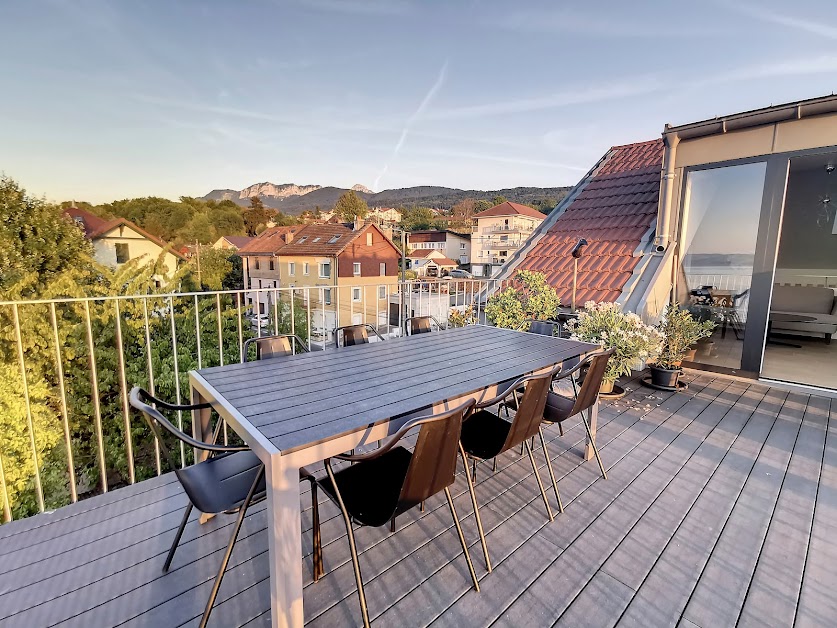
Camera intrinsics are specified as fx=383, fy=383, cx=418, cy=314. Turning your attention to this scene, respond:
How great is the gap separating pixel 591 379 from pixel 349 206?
58.3 meters

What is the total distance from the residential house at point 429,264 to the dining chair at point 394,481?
1480 inches

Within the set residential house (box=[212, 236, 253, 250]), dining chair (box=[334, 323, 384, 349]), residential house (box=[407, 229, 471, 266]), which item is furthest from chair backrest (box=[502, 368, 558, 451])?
residential house (box=[407, 229, 471, 266])

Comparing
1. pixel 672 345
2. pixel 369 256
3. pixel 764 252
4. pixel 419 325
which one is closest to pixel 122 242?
pixel 369 256

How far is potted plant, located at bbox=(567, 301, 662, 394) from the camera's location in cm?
384

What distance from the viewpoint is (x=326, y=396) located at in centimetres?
185

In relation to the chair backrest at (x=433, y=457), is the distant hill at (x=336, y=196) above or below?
above

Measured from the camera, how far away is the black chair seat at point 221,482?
1.61 meters

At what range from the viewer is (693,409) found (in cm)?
391

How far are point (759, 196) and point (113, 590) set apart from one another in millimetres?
6592

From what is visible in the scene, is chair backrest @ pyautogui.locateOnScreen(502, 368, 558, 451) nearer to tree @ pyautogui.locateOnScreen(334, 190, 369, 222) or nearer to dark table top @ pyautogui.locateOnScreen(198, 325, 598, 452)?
dark table top @ pyautogui.locateOnScreen(198, 325, 598, 452)

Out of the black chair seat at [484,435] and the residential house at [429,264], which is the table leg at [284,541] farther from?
the residential house at [429,264]

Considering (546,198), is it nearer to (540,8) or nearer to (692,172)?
(540,8)

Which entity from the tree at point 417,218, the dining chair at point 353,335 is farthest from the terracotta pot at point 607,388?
the tree at point 417,218

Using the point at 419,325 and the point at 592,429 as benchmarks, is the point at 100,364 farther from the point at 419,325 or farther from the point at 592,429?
the point at 592,429
